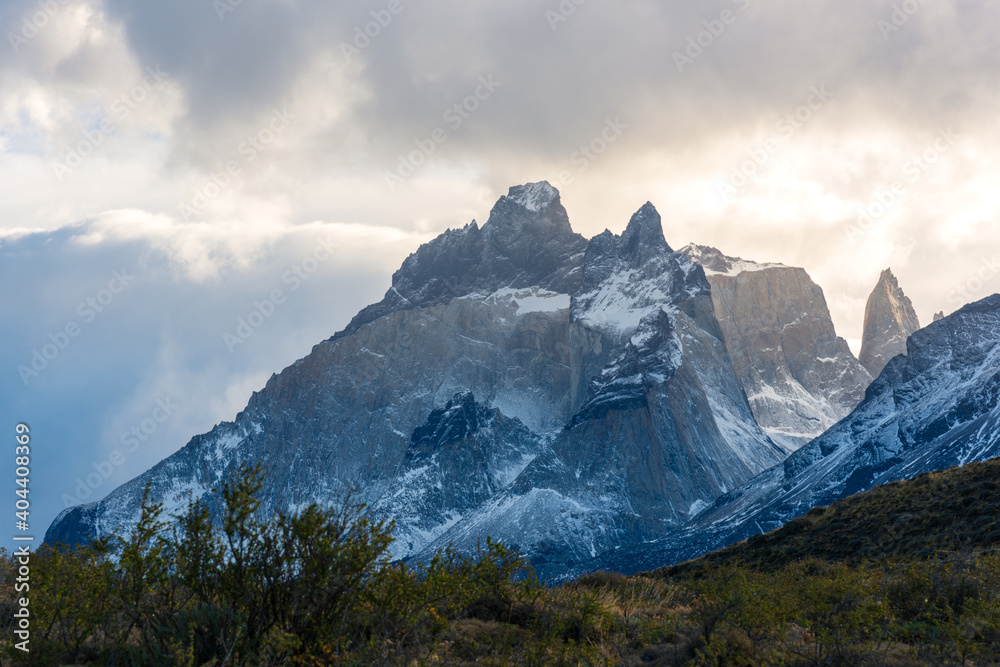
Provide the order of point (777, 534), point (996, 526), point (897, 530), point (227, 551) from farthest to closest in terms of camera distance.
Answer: point (777, 534)
point (897, 530)
point (996, 526)
point (227, 551)

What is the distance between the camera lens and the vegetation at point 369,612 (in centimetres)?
1608

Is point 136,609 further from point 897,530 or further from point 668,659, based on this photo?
point 897,530

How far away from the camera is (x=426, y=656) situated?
17.7m

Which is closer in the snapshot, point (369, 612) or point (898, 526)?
point (369, 612)

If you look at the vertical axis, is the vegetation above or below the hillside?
above

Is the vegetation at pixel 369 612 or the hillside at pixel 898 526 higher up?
the vegetation at pixel 369 612

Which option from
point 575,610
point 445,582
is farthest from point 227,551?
point 575,610

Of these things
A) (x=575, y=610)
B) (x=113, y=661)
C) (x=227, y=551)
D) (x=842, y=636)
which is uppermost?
(x=227, y=551)

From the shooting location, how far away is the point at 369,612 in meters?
17.8

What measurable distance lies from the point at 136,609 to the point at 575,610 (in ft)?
37.4

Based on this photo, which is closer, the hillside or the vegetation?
the vegetation

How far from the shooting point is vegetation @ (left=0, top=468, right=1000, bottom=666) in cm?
1608

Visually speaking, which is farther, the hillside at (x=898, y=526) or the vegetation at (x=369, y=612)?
the hillside at (x=898, y=526)

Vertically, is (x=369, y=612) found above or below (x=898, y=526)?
above
